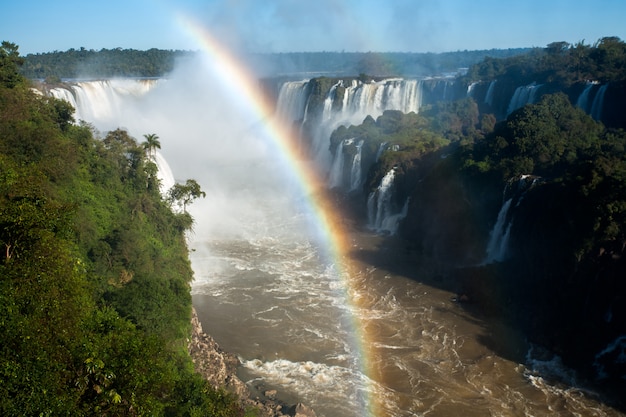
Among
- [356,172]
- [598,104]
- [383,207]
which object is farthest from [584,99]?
[383,207]

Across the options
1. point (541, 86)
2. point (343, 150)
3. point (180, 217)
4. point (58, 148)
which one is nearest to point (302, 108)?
point (343, 150)

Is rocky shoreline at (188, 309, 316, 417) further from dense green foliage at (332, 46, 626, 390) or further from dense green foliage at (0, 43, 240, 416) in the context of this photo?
dense green foliage at (332, 46, 626, 390)

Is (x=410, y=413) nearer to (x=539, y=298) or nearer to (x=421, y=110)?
(x=539, y=298)

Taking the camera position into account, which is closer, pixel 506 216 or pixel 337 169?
pixel 506 216

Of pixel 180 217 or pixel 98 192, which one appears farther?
pixel 180 217

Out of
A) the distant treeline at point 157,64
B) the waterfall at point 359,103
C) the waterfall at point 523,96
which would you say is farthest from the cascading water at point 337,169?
the distant treeline at point 157,64

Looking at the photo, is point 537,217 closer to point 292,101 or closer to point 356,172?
point 356,172

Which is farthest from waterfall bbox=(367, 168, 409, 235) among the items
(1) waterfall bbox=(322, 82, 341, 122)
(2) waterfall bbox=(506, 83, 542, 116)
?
(1) waterfall bbox=(322, 82, 341, 122)
